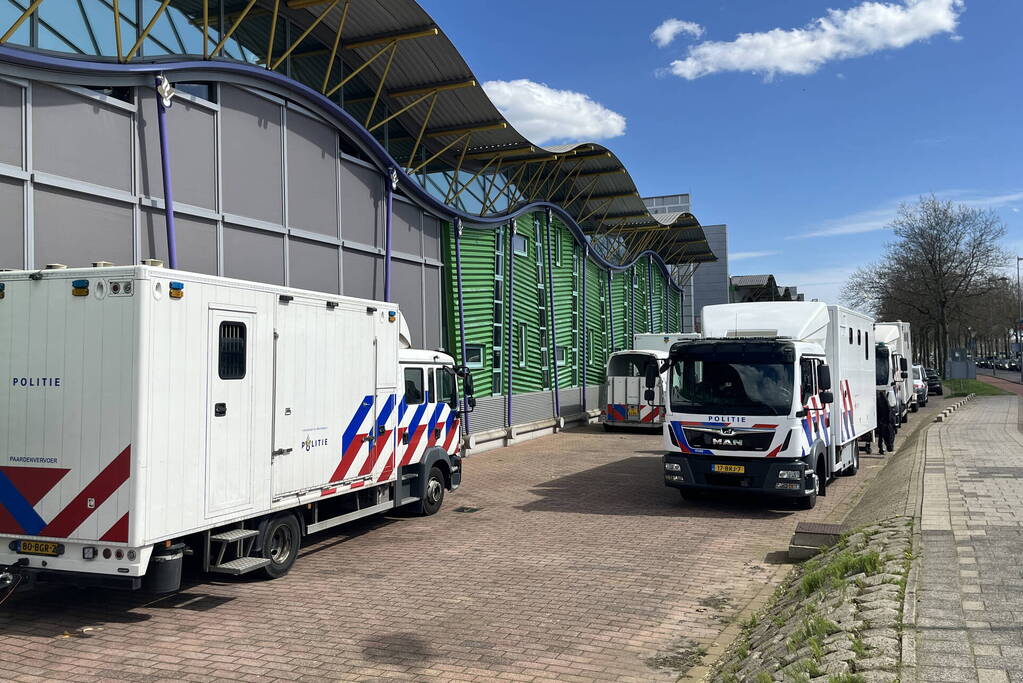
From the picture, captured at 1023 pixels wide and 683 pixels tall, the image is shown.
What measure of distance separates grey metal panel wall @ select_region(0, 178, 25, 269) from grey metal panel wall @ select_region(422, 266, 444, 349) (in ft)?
35.3

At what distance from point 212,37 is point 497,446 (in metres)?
12.5

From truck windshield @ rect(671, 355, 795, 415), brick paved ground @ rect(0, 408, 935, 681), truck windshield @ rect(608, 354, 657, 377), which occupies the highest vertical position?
truck windshield @ rect(608, 354, 657, 377)

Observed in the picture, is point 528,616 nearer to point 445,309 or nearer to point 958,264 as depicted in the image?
point 445,309

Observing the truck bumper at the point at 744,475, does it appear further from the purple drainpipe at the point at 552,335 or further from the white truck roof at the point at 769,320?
the purple drainpipe at the point at 552,335

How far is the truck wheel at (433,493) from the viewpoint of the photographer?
12109 millimetres

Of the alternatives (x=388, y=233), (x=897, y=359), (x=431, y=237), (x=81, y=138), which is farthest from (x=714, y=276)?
(x=81, y=138)

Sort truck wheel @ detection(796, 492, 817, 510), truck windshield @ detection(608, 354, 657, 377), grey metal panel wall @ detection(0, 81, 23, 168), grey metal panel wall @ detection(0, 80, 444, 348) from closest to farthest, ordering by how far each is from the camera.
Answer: grey metal panel wall @ detection(0, 81, 23, 168) → grey metal panel wall @ detection(0, 80, 444, 348) → truck wheel @ detection(796, 492, 817, 510) → truck windshield @ detection(608, 354, 657, 377)

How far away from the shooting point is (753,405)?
12109 mm

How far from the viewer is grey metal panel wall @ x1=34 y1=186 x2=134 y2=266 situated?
10.7 metres

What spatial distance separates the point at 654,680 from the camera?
5887 millimetres

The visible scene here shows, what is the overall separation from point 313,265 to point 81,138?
208 inches

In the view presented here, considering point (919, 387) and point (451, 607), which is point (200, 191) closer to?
point (451, 607)

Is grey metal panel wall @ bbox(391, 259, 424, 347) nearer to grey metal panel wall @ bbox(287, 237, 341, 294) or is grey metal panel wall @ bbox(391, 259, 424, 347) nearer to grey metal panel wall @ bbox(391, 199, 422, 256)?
grey metal panel wall @ bbox(391, 199, 422, 256)

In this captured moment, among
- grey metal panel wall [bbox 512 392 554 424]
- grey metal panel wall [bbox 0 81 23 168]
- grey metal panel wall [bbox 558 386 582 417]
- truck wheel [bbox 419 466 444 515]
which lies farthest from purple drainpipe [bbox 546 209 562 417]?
grey metal panel wall [bbox 0 81 23 168]
